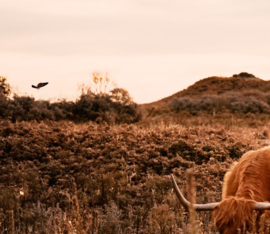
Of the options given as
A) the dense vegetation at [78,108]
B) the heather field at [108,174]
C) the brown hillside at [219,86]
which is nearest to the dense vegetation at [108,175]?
the heather field at [108,174]

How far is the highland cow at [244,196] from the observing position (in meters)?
3.55

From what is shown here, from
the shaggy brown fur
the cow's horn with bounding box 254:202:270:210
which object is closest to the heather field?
the shaggy brown fur

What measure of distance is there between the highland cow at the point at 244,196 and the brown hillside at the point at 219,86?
128 ft

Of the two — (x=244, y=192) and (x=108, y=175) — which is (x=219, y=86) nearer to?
(x=108, y=175)

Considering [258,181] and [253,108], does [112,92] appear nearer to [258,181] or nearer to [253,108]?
[253,108]

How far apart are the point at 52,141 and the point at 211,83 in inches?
1600

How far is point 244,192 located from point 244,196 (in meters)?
0.10

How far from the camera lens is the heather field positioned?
6160mm

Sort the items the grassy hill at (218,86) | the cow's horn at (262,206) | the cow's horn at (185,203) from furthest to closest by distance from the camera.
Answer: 1. the grassy hill at (218,86)
2. the cow's horn at (185,203)
3. the cow's horn at (262,206)

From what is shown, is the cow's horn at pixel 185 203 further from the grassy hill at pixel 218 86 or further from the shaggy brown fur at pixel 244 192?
the grassy hill at pixel 218 86

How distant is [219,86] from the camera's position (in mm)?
46938

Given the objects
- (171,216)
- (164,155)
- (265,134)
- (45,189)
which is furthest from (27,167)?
(265,134)

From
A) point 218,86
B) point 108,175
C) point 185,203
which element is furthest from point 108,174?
point 218,86

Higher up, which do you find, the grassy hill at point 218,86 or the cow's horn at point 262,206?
the grassy hill at point 218,86
